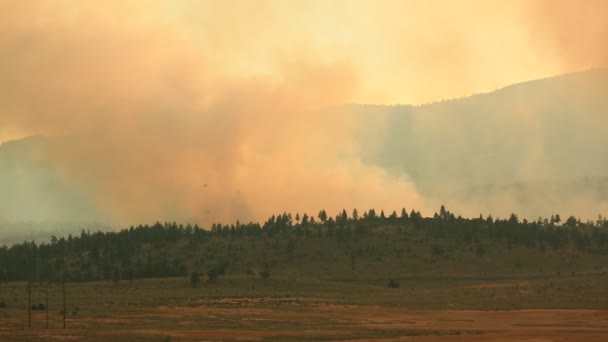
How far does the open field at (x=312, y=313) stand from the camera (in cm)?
8962

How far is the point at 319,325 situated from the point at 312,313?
22.3 m

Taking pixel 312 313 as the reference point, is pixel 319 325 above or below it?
below

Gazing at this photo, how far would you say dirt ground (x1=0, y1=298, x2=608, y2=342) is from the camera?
8681 centimetres

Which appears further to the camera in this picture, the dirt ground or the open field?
the open field

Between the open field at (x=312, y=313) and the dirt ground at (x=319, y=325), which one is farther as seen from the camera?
the open field at (x=312, y=313)

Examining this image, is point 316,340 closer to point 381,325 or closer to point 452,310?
point 381,325

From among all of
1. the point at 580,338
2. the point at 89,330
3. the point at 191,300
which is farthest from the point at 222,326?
the point at 191,300

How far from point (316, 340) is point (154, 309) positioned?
172 feet

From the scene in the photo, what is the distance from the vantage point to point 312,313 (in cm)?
12400

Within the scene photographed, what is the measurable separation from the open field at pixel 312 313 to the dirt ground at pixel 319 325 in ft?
0.37

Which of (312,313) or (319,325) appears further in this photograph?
(312,313)

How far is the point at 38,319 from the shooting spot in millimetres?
111500

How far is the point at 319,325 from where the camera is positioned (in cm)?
10181

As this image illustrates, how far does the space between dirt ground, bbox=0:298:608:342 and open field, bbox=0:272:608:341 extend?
114mm
